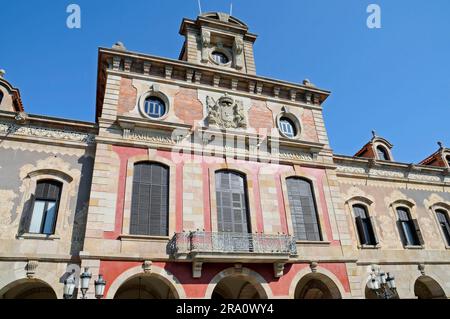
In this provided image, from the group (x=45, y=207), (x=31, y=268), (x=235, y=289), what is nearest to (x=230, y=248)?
(x=235, y=289)

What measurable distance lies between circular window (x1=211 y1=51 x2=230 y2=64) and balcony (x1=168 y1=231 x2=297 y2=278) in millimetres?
11226

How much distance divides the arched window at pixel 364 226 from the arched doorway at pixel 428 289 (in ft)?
11.2

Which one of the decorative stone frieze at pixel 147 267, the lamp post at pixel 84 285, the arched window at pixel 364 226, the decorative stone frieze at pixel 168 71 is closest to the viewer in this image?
the lamp post at pixel 84 285

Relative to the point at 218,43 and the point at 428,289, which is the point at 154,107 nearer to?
the point at 218,43

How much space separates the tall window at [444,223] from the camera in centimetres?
1986

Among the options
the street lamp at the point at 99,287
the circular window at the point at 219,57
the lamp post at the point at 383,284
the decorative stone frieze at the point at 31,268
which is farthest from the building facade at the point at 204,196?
the lamp post at the point at 383,284

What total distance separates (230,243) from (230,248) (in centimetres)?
21

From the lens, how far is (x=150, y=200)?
13.9m

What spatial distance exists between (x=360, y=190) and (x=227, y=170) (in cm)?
864

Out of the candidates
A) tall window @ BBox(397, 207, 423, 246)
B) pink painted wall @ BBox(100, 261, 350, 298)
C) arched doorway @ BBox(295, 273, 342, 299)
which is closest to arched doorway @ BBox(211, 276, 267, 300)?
pink painted wall @ BBox(100, 261, 350, 298)

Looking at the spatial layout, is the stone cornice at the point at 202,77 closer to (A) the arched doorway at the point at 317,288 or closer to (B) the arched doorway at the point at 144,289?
(A) the arched doorway at the point at 317,288

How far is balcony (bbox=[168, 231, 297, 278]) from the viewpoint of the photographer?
12.5 m

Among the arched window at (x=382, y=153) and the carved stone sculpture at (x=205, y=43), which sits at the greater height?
the carved stone sculpture at (x=205, y=43)

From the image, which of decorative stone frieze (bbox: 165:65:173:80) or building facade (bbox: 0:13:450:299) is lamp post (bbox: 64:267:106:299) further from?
decorative stone frieze (bbox: 165:65:173:80)
